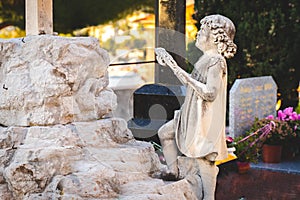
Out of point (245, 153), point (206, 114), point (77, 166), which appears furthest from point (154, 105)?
point (77, 166)

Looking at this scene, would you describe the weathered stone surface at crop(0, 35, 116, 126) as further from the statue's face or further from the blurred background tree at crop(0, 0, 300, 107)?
the blurred background tree at crop(0, 0, 300, 107)

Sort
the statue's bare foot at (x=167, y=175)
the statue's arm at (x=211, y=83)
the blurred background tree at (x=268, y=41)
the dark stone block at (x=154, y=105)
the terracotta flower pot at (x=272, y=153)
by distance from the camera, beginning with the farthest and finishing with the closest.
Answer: the blurred background tree at (x=268, y=41)
the terracotta flower pot at (x=272, y=153)
the dark stone block at (x=154, y=105)
the statue's bare foot at (x=167, y=175)
the statue's arm at (x=211, y=83)

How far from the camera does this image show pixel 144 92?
8.54m

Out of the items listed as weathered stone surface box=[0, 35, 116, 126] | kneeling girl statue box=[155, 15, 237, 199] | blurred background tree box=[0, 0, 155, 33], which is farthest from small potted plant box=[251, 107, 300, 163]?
blurred background tree box=[0, 0, 155, 33]

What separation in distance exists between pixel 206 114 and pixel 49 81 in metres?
1.18

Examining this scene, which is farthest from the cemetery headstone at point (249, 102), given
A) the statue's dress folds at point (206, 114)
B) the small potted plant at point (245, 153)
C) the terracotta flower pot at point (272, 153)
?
the statue's dress folds at point (206, 114)

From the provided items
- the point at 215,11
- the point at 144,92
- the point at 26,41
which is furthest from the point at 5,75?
the point at 215,11

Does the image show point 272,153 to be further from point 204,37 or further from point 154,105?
point 204,37

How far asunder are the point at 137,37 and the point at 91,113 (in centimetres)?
1537

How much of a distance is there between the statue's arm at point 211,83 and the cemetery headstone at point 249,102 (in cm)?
537

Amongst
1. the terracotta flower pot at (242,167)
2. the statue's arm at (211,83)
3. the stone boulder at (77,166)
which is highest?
the statue's arm at (211,83)

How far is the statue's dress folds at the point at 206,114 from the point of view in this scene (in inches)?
184

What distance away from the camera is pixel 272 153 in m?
9.69

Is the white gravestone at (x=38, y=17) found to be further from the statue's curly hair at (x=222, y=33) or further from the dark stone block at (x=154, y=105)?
the statue's curly hair at (x=222, y=33)
